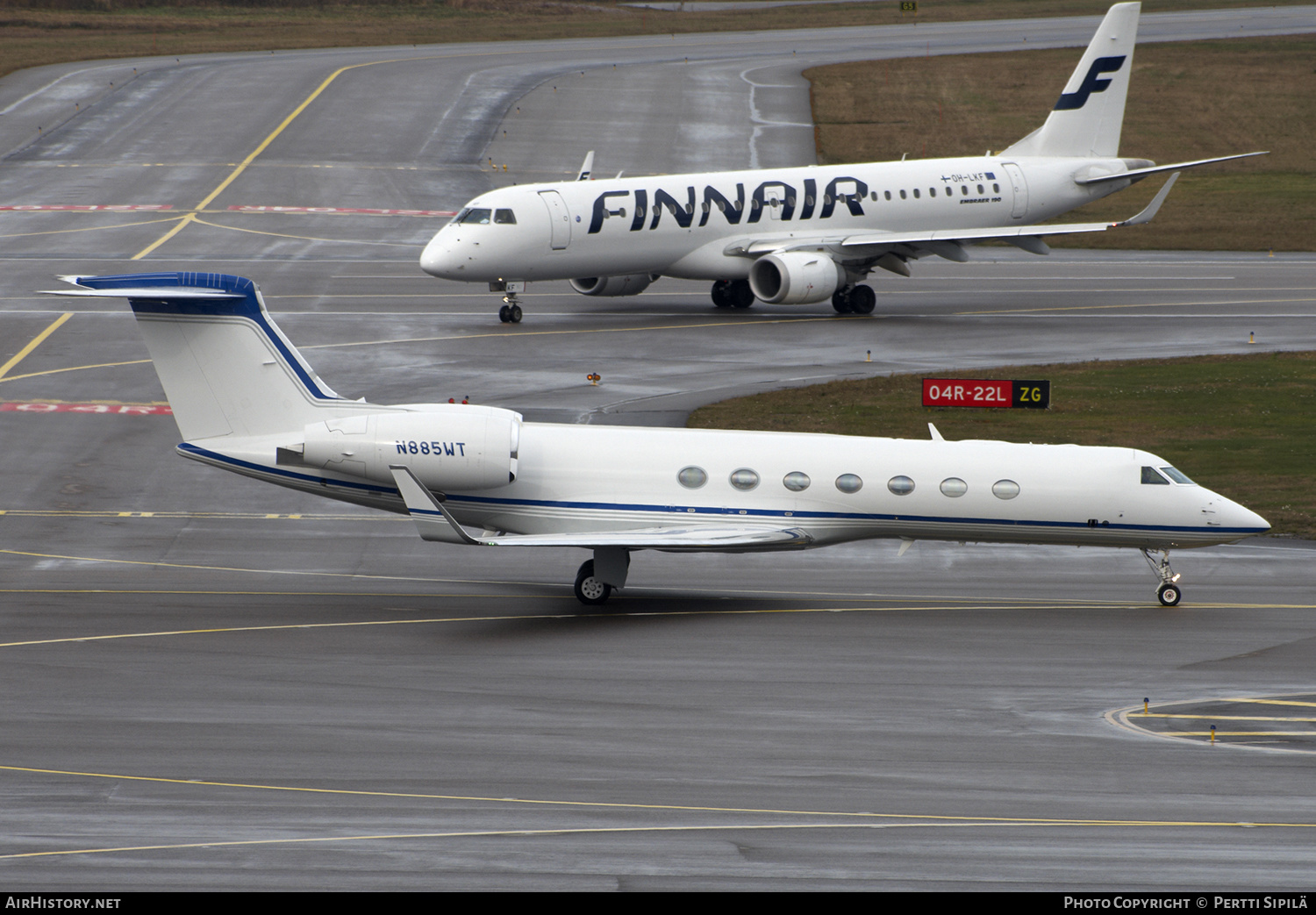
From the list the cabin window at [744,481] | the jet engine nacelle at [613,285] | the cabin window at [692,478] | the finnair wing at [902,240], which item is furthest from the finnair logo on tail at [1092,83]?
the cabin window at [692,478]

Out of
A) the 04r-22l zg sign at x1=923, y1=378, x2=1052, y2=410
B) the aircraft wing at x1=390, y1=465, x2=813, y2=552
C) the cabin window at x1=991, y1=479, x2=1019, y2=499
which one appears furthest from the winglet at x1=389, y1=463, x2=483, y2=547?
the 04r-22l zg sign at x1=923, y1=378, x2=1052, y2=410

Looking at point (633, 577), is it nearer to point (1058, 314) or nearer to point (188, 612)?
point (188, 612)

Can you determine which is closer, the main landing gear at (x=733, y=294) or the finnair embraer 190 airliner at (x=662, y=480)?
the finnair embraer 190 airliner at (x=662, y=480)

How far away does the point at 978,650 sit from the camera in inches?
1019

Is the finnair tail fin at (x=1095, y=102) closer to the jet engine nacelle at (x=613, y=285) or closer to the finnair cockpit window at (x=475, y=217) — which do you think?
the jet engine nacelle at (x=613, y=285)

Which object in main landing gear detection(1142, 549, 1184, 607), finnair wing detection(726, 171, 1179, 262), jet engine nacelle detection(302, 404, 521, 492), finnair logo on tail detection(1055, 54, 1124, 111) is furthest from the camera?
finnair logo on tail detection(1055, 54, 1124, 111)

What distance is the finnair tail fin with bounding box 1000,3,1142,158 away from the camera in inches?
2425

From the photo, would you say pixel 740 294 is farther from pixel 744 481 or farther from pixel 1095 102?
pixel 744 481

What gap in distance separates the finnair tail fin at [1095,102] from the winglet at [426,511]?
41.0 meters

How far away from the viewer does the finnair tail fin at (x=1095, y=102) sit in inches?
2425

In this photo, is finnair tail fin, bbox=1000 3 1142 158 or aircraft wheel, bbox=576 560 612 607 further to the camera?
finnair tail fin, bbox=1000 3 1142 158

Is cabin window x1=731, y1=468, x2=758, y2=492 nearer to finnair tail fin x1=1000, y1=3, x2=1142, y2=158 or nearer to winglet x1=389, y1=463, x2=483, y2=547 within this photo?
winglet x1=389, y1=463, x2=483, y2=547

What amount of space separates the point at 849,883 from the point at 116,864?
7.77 metres

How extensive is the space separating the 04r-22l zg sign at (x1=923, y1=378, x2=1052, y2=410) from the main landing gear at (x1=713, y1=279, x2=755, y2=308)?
15489 mm
